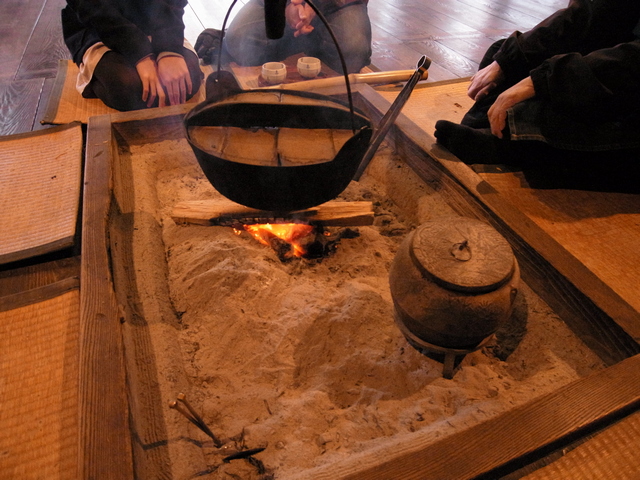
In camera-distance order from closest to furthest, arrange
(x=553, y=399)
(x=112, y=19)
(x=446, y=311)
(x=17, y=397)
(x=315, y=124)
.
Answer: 1. (x=553, y=399)
2. (x=446, y=311)
3. (x=17, y=397)
4. (x=315, y=124)
5. (x=112, y=19)

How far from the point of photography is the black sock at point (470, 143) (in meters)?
2.35

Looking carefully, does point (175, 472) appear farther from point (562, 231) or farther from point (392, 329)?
point (562, 231)

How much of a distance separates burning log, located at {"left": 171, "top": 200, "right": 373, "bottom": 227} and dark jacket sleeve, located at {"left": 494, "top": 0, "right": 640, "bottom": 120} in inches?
45.8

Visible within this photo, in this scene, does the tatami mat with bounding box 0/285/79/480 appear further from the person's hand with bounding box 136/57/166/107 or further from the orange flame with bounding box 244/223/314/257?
the person's hand with bounding box 136/57/166/107

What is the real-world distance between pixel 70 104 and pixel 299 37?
7.33 feet

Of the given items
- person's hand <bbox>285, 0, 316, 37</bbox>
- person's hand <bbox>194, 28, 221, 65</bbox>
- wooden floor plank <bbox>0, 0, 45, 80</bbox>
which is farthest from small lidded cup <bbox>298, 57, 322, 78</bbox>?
wooden floor plank <bbox>0, 0, 45, 80</bbox>

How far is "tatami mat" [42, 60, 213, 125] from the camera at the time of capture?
9.75 feet

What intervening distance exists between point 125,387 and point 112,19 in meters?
2.54

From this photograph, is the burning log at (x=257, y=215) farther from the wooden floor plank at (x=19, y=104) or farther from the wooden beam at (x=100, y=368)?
the wooden floor plank at (x=19, y=104)

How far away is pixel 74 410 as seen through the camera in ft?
4.47

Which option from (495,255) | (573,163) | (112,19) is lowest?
(573,163)

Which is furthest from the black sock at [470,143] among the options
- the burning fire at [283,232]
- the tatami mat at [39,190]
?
the tatami mat at [39,190]

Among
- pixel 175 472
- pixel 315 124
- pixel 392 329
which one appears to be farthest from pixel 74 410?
pixel 315 124

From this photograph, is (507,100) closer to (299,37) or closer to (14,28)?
(299,37)
